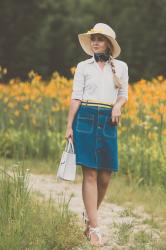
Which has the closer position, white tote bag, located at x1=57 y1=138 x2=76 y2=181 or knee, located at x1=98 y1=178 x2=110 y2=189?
white tote bag, located at x1=57 y1=138 x2=76 y2=181

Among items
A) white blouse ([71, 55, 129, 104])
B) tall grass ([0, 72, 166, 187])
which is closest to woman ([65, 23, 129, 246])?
white blouse ([71, 55, 129, 104])

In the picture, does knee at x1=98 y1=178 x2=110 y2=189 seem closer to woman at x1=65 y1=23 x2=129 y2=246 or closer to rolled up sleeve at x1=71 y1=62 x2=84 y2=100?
woman at x1=65 y1=23 x2=129 y2=246

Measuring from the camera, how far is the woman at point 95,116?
5410 mm

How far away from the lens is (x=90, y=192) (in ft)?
17.9

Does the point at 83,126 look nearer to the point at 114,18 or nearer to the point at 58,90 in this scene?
the point at 58,90

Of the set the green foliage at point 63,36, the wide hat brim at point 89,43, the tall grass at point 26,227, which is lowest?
the tall grass at point 26,227

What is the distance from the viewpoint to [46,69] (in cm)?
2781

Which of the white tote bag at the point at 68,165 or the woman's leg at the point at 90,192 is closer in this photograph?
the white tote bag at the point at 68,165

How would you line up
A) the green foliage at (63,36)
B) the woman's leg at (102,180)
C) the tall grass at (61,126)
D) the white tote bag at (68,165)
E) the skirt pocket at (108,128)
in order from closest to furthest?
1. the white tote bag at (68,165)
2. the skirt pocket at (108,128)
3. the woman's leg at (102,180)
4. the tall grass at (61,126)
5. the green foliage at (63,36)

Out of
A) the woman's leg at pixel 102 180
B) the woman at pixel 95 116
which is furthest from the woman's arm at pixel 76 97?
the woman's leg at pixel 102 180

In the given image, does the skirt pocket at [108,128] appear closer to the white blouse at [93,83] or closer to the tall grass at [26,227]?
the white blouse at [93,83]

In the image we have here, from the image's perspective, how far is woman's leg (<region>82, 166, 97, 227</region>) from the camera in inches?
215

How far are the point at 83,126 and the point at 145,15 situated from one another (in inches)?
939

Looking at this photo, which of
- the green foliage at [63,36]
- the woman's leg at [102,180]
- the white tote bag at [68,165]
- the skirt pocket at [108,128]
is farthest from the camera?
the green foliage at [63,36]
